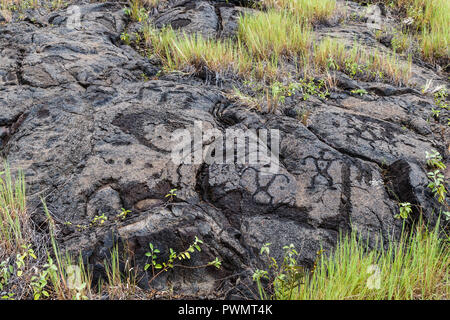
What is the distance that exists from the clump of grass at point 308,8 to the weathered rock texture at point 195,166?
1852 mm

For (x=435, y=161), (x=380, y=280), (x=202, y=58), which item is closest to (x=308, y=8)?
(x=202, y=58)

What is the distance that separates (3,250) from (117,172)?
828mm

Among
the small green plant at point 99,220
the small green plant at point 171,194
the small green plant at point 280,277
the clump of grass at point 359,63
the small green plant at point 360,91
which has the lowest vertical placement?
the small green plant at point 280,277

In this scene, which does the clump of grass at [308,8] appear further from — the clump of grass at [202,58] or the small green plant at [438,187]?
the small green plant at [438,187]

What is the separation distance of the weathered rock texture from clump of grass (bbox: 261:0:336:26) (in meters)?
1.85

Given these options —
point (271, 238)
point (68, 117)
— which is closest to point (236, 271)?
point (271, 238)

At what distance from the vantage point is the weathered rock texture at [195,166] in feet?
7.48

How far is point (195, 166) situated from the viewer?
2.68 metres

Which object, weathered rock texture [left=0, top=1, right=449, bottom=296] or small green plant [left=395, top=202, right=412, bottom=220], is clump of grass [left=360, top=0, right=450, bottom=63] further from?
small green plant [left=395, top=202, right=412, bottom=220]

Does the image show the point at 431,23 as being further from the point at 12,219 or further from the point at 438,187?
the point at 12,219

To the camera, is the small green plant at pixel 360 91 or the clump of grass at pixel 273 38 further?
the clump of grass at pixel 273 38

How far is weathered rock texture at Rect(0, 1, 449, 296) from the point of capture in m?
2.28

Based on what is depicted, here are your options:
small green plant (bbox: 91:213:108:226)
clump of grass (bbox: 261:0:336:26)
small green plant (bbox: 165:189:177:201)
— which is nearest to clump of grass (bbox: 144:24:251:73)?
clump of grass (bbox: 261:0:336:26)

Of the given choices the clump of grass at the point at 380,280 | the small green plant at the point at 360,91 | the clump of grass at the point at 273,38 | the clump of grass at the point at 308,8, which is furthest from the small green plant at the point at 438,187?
the clump of grass at the point at 308,8
